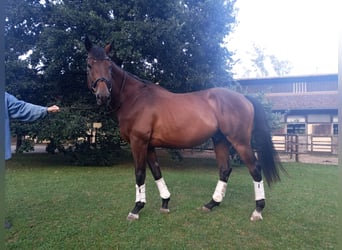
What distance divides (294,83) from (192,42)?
11326 mm

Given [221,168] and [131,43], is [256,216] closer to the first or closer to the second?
[221,168]

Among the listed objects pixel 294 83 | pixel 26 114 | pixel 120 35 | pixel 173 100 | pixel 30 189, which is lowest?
pixel 30 189

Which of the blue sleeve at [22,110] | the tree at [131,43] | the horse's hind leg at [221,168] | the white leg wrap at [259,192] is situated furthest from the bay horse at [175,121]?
the tree at [131,43]

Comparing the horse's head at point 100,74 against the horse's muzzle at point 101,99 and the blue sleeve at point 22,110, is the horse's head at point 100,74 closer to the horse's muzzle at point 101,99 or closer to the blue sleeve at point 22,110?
the horse's muzzle at point 101,99

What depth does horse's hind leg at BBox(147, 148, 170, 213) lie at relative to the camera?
3.47m

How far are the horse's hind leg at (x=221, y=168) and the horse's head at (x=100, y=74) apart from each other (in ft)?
5.12

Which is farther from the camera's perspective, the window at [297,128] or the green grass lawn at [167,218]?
the window at [297,128]

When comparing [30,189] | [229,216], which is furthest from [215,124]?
[30,189]

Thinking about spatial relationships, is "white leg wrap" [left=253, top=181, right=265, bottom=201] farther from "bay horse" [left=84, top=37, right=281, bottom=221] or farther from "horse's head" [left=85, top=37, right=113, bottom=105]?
"horse's head" [left=85, top=37, right=113, bottom=105]

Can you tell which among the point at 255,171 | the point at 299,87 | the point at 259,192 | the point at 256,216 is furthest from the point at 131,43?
the point at 299,87

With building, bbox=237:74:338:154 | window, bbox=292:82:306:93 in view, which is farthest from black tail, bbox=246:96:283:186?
window, bbox=292:82:306:93

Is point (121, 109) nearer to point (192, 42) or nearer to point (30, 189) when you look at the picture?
point (30, 189)

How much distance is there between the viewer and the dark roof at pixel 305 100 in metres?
14.1

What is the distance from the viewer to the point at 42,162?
28.9 ft
